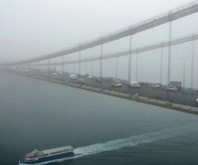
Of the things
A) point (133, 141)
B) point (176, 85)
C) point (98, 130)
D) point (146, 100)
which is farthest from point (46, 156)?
point (176, 85)

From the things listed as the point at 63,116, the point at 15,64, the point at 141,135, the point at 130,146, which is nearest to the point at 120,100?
→ the point at 63,116

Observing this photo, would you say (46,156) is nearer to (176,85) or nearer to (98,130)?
(98,130)

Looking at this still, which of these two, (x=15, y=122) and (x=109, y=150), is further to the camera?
(x=15, y=122)

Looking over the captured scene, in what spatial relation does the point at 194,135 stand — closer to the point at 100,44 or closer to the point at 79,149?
the point at 79,149

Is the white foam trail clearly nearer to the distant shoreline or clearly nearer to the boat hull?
the boat hull

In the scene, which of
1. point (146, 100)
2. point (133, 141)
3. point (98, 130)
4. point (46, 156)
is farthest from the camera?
point (146, 100)

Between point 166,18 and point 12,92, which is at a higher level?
point 166,18

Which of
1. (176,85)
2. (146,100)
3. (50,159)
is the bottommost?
(50,159)

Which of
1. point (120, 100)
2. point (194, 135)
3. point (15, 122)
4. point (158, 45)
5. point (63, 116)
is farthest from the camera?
point (158, 45)
